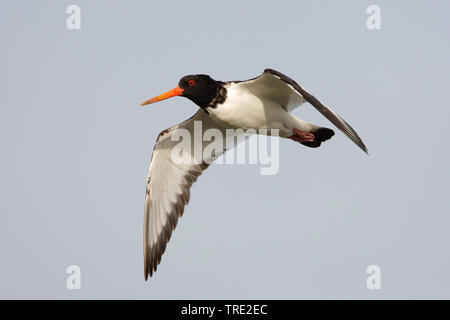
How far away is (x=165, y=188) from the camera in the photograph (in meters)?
11.8

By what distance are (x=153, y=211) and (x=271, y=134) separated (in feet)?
8.23

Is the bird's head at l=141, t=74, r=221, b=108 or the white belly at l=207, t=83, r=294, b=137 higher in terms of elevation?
the bird's head at l=141, t=74, r=221, b=108

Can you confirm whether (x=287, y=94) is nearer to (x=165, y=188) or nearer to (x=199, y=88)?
(x=199, y=88)

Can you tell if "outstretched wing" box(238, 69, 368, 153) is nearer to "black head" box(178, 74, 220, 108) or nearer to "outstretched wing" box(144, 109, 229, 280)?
"black head" box(178, 74, 220, 108)

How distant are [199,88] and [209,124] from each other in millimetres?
1436

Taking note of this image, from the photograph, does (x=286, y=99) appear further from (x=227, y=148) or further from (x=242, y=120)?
(x=227, y=148)

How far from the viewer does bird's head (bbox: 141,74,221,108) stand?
33.8 ft

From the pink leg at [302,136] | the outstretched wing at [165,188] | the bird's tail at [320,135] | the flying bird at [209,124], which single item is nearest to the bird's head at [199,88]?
the flying bird at [209,124]

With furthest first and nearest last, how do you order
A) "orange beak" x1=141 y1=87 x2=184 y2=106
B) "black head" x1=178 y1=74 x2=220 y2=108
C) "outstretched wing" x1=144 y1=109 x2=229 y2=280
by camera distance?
"outstretched wing" x1=144 y1=109 x2=229 y2=280, "orange beak" x1=141 y1=87 x2=184 y2=106, "black head" x1=178 y1=74 x2=220 y2=108

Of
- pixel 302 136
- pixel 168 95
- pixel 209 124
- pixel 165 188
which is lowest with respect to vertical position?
pixel 165 188

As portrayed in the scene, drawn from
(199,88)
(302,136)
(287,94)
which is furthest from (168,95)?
(302,136)

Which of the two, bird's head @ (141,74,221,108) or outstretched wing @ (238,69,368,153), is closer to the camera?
outstretched wing @ (238,69,368,153)

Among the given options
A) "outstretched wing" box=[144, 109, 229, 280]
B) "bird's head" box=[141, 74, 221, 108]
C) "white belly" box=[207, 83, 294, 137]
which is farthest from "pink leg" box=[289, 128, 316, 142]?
"bird's head" box=[141, 74, 221, 108]

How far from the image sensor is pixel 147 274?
1139 centimetres
